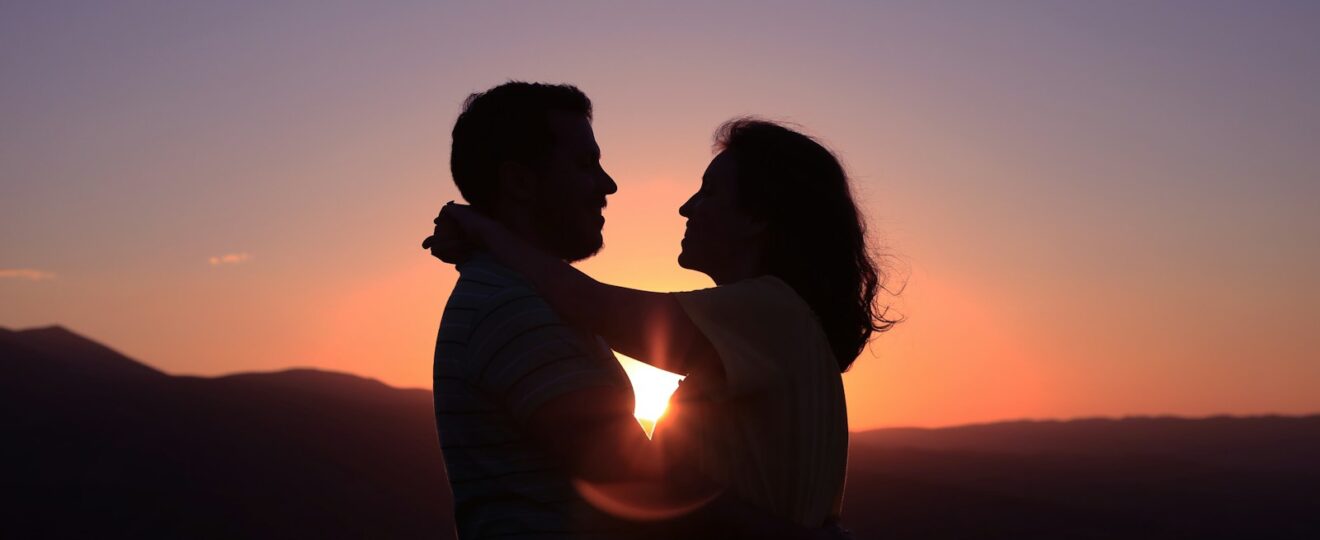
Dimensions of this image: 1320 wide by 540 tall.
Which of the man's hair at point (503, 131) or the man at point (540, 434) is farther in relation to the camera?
the man's hair at point (503, 131)

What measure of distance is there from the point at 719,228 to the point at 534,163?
0.56 meters

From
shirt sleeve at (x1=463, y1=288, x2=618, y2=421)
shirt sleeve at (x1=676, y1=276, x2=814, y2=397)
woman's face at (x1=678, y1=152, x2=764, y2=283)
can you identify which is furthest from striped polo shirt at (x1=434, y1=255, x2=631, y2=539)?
woman's face at (x1=678, y1=152, x2=764, y2=283)

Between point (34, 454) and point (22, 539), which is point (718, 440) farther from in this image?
point (34, 454)

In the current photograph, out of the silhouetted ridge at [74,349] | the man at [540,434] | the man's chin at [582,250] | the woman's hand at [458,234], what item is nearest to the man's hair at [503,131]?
the woman's hand at [458,234]

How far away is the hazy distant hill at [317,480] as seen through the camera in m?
25.6

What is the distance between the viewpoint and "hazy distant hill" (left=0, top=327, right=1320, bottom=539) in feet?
84.0

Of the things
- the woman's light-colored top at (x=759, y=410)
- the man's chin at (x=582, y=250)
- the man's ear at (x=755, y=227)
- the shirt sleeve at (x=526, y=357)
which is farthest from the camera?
the man's chin at (x=582, y=250)

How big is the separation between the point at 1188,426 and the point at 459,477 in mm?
94691

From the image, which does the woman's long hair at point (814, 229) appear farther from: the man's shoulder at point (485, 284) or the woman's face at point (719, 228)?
the man's shoulder at point (485, 284)

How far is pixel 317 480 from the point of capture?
29.1 meters

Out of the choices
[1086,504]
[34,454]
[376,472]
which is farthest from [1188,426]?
[34,454]

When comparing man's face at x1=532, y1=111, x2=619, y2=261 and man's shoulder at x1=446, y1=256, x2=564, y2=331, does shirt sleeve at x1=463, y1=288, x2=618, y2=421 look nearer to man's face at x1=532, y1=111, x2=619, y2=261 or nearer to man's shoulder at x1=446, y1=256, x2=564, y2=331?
man's shoulder at x1=446, y1=256, x2=564, y2=331

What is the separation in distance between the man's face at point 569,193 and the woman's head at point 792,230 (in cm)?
30

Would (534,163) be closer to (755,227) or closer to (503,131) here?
(503,131)
